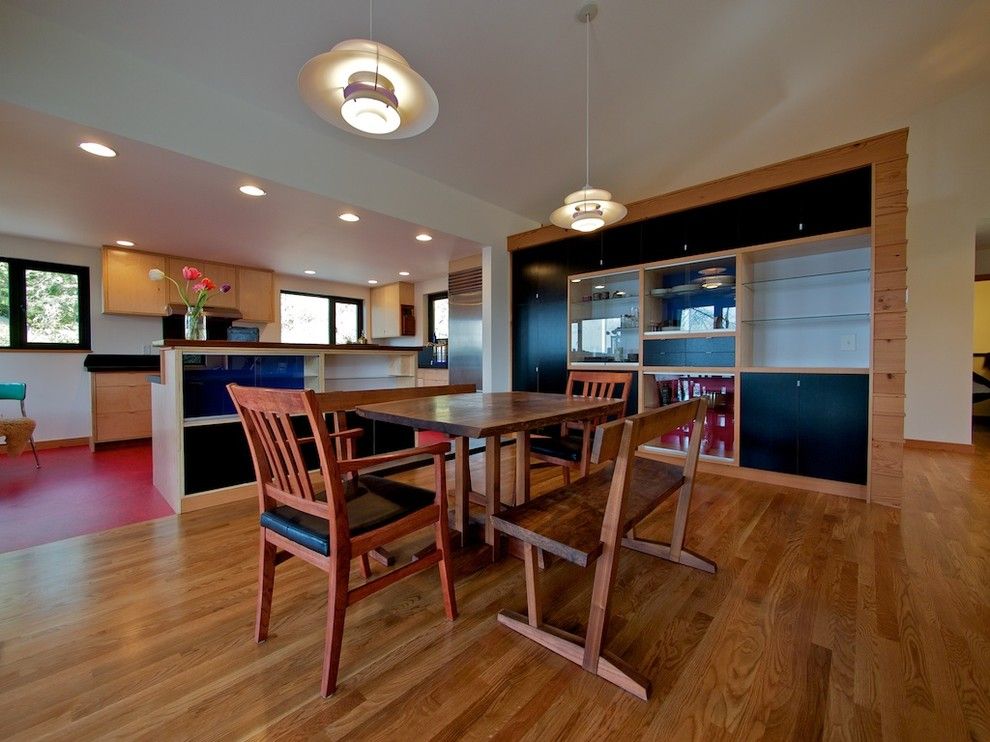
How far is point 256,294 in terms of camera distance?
5422 millimetres

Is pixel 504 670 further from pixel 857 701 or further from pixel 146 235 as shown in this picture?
pixel 146 235

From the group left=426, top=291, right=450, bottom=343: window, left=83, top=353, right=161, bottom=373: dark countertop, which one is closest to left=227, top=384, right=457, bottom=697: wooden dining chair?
left=83, top=353, right=161, bottom=373: dark countertop

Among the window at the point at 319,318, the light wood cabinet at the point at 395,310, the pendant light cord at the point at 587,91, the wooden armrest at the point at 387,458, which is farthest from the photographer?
the light wood cabinet at the point at 395,310

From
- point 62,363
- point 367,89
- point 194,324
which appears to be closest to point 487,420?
point 367,89

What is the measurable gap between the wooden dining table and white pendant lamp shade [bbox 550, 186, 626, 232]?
1.06 metres

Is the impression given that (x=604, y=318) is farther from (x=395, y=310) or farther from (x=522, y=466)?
(x=395, y=310)

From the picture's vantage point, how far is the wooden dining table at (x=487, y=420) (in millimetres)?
1364

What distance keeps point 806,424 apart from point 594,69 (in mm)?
2850

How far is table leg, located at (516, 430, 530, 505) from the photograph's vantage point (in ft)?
6.50

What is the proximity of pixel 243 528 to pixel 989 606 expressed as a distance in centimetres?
345

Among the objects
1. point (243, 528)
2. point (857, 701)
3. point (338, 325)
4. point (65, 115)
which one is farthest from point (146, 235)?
point (857, 701)

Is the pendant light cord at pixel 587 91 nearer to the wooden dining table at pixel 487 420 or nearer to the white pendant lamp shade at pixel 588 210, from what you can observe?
the white pendant lamp shade at pixel 588 210

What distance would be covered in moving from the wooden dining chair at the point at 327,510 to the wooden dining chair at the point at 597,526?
1.01 feet

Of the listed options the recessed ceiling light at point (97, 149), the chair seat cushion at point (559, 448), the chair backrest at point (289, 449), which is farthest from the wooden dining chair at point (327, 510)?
the recessed ceiling light at point (97, 149)
